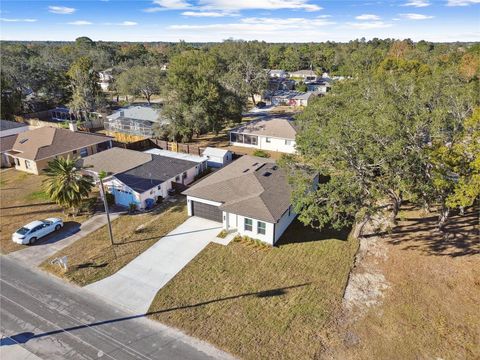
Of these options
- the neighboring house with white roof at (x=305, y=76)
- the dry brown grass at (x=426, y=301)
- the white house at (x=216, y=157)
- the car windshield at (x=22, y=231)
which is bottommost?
the dry brown grass at (x=426, y=301)

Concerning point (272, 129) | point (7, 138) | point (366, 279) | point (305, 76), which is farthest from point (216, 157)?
point (305, 76)

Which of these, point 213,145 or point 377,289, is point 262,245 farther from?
point 213,145

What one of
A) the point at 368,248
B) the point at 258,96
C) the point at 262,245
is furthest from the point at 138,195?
the point at 258,96

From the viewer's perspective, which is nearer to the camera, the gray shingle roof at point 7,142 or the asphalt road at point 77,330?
the asphalt road at point 77,330

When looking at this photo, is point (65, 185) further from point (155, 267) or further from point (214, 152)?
point (214, 152)

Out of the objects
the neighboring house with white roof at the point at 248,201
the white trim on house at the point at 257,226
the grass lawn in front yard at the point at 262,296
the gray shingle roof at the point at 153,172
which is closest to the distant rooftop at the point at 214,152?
the gray shingle roof at the point at 153,172

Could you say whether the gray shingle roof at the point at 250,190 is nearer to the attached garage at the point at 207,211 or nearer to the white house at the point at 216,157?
the attached garage at the point at 207,211

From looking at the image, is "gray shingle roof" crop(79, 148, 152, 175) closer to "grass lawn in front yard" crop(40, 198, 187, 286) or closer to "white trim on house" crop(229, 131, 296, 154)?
"grass lawn in front yard" crop(40, 198, 187, 286)
